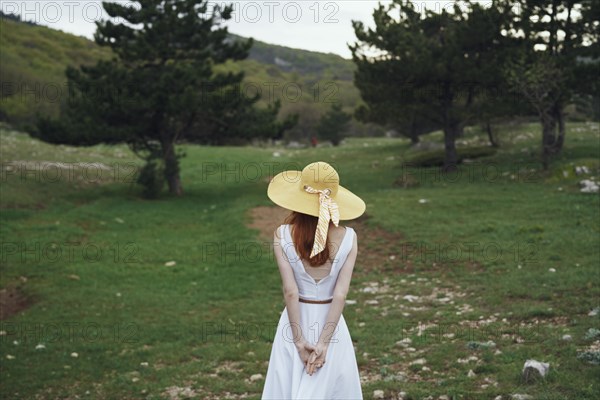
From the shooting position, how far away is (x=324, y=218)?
4910 millimetres

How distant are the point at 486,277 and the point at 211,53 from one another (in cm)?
2155

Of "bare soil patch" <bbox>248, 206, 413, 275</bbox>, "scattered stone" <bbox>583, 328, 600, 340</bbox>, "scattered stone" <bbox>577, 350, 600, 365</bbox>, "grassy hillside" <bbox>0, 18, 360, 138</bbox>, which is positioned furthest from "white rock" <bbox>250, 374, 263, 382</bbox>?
"grassy hillside" <bbox>0, 18, 360, 138</bbox>

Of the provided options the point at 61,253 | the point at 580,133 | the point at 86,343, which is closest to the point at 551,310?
the point at 86,343

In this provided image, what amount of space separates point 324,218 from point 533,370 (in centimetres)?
450

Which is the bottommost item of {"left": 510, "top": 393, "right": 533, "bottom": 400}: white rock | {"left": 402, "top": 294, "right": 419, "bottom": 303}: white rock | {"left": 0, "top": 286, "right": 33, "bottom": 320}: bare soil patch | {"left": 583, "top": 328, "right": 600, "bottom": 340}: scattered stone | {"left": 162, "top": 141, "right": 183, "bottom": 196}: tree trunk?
{"left": 0, "top": 286, "right": 33, "bottom": 320}: bare soil patch

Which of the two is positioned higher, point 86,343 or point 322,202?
point 322,202

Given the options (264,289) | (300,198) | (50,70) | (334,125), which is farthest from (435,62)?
(50,70)

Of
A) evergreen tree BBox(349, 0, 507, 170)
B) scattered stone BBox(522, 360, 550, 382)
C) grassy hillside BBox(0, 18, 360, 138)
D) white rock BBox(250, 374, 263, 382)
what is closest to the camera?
scattered stone BBox(522, 360, 550, 382)

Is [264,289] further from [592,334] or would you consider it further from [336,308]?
[336,308]

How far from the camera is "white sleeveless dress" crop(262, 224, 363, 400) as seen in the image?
5012 mm

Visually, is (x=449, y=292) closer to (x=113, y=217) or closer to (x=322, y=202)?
(x=322, y=202)

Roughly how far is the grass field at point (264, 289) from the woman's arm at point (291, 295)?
142 inches

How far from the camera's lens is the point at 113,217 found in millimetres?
25406

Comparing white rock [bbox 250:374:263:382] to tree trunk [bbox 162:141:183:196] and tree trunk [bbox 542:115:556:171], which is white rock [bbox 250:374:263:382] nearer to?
tree trunk [bbox 542:115:556:171]
